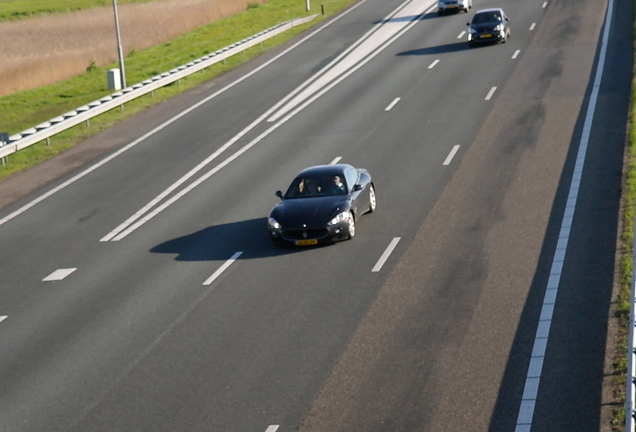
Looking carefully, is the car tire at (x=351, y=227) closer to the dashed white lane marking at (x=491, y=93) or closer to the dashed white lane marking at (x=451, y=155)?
the dashed white lane marking at (x=451, y=155)

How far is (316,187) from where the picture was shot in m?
22.4

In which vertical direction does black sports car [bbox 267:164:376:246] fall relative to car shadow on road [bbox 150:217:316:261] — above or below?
above

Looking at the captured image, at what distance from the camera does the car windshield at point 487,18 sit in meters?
45.4

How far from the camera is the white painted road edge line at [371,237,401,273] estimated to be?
18.8m

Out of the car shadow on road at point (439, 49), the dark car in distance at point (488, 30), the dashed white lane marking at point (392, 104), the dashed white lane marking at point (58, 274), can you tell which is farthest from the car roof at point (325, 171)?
the dark car in distance at point (488, 30)

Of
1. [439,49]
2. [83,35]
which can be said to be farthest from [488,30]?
[83,35]

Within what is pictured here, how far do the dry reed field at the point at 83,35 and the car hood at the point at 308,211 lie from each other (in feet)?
92.5

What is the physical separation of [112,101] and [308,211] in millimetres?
17573

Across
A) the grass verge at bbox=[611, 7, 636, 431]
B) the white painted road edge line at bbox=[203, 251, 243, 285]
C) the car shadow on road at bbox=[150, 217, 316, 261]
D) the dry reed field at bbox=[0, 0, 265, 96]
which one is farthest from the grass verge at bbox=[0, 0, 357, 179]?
the grass verge at bbox=[611, 7, 636, 431]

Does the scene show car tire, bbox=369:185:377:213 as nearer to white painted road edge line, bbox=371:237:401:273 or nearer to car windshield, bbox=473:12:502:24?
white painted road edge line, bbox=371:237:401:273

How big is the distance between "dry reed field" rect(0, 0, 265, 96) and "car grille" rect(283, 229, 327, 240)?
29.2m

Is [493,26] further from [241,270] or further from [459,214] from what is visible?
[241,270]

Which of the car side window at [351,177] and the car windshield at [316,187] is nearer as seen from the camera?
the car windshield at [316,187]

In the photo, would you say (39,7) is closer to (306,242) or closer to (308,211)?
(308,211)
